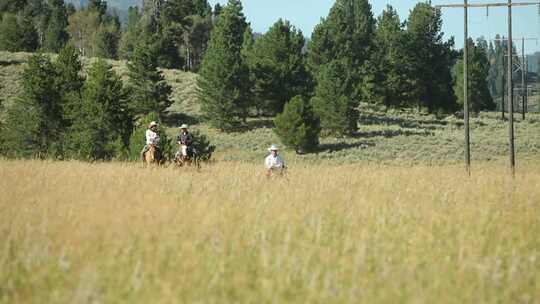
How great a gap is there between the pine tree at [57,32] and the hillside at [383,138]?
22.5m

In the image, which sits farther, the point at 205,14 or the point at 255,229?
the point at 205,14

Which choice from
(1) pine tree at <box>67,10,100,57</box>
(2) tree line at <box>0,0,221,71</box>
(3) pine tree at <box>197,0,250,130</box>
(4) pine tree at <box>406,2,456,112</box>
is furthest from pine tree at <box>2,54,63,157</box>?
(1) pine tree at <box>67,10,100,57</box>

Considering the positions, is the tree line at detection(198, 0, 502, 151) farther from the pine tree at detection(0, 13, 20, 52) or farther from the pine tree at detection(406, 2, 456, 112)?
the pine tree at detection(0, 13, 20, 52)

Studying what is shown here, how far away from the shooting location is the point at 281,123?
43906 mm

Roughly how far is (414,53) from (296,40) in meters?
20.4

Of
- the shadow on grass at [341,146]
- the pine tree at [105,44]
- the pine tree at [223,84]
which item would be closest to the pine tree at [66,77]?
the pine tree at [223,84]

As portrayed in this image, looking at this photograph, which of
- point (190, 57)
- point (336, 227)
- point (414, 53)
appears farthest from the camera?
point (190, 57)

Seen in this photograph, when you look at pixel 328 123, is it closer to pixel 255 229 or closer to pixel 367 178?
pixel 367 178

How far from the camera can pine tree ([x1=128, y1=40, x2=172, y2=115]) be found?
51156 mm

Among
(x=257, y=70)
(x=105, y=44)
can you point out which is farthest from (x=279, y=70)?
(x=105, y=44)

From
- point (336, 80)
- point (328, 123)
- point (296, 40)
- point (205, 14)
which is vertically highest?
point (205, 14)

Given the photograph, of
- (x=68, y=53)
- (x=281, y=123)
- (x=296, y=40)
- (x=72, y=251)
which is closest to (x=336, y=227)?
(x=72, y=251)

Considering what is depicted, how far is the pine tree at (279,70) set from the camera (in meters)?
53.8

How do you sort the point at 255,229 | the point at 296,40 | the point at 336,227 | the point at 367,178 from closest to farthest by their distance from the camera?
1. the point at 255,229
2. the point at 336,227
3. the point at 367,178
4. the point at 296,40
